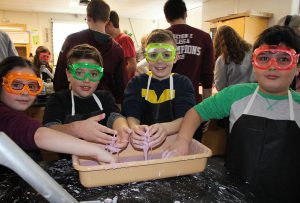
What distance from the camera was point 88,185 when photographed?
958 millimetres

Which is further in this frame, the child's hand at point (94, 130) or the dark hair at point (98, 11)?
the dark hair at point (98, 11)

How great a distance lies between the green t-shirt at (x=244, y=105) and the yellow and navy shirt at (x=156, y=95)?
30 cm

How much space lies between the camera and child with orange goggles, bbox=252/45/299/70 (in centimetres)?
126

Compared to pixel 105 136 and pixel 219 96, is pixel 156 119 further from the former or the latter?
pixel 105 136

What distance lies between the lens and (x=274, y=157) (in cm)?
126

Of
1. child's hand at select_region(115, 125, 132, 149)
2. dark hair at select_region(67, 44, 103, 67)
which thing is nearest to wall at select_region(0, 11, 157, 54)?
dark hair at select_region(67, 44, 103, 67)

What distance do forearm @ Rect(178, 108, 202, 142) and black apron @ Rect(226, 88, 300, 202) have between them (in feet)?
0.89

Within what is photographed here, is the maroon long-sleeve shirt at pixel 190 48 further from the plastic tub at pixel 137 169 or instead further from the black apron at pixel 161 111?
the plastic tub at pixel 137 169

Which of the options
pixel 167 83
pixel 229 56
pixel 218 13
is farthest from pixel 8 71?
pixel 218 13

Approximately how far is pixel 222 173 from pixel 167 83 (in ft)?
2.64

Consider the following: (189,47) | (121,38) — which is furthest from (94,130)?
(121,38)

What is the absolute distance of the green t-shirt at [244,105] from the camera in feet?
4.26

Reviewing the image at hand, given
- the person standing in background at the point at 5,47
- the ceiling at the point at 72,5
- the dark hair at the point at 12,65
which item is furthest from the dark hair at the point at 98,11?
the ceiling at the point at 72,5

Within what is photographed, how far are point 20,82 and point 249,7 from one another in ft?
19.3
